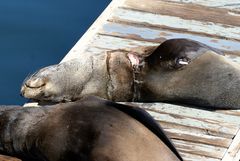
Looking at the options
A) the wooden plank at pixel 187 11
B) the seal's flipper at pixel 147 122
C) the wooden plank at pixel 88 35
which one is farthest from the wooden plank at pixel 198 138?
the wooden plank at pixel 187 11

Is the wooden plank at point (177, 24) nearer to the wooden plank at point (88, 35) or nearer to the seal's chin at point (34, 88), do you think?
the wooden plank at point (88, 35)

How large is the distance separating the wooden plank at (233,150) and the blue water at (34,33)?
3091 millimetres

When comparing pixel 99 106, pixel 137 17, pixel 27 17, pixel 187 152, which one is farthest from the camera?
pixel 27 17

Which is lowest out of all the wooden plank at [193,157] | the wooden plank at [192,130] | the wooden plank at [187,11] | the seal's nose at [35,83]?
the wooden plank at [193,157]

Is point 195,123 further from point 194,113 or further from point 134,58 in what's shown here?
point 134,58

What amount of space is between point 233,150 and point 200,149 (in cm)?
18

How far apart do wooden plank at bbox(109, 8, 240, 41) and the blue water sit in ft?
4.59

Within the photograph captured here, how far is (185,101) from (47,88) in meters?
0.87

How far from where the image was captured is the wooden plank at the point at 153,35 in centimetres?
631

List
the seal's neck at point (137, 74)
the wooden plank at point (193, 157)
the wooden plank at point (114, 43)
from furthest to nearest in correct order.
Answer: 1. the wooden plank at point (114, 43)
2. the seal's neck at point (137, 74)
3. the wooden plank at point (193, 157)

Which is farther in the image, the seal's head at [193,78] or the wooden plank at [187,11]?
the wooden plank at [187,11]

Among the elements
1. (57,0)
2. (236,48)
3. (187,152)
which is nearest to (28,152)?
(187,152)

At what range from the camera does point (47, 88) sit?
5.53m

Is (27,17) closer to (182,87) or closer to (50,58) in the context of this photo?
(50,58)
